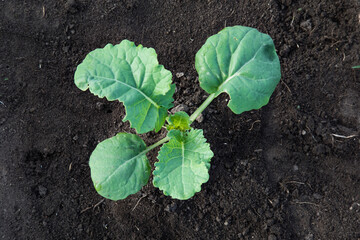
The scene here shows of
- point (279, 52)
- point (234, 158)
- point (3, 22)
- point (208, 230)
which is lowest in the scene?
point (208, 230)

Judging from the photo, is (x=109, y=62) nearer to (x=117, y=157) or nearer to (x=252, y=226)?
(x=117, y=157)

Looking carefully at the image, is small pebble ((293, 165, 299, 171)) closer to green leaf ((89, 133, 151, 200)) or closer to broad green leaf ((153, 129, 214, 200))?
broad green leaf ((153, 129, 214, 200))

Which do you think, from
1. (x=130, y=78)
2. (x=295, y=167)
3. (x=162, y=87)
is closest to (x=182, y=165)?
(x=162, y=87)

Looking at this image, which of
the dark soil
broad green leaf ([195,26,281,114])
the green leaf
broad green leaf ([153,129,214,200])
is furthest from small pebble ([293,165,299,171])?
the green leaf

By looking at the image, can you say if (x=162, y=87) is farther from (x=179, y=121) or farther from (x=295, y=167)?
(x=295, y=167)

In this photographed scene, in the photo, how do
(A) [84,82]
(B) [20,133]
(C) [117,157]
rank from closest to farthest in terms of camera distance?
1. (A) [84,82]
2. (C) [117,157]
3. (B) [20,133]

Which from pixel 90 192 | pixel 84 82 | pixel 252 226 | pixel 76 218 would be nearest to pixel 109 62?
pixel 84 82

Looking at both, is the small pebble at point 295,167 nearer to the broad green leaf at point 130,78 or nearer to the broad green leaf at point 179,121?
the broad green leaf at point 179,121
